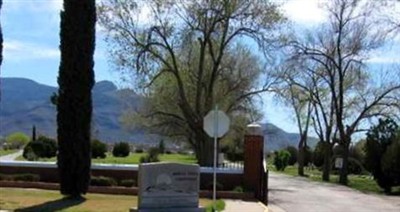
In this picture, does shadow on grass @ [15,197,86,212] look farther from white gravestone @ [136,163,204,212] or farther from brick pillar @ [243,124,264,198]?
brick pillar @ [243,124,264,198]

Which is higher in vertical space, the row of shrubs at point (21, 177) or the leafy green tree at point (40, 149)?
the leafy green tree at point (40, 149)

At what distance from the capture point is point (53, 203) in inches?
818

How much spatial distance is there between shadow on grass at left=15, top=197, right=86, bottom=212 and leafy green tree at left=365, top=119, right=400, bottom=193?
24.9 m

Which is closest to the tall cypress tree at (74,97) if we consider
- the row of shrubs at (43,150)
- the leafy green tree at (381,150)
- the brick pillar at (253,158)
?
the brick pillar at (253,158)

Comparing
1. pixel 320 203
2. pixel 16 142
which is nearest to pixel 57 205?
pixel 320 203

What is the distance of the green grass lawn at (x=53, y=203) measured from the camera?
64.0ft

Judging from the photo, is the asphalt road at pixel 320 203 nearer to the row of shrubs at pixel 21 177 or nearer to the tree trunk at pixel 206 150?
the tree trunk at pixel 206 150

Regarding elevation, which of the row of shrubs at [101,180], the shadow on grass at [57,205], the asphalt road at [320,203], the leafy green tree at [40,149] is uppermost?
the leafy green tree at [40,149]

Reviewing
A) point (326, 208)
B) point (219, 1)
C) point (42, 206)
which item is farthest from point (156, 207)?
point (219, 1)

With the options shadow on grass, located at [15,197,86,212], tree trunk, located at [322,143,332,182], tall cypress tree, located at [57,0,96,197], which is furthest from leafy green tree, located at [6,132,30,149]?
shadow on grass, located at [15,197,86,212]

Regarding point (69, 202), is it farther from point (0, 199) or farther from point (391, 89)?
point (391, 89)

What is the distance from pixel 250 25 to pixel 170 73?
296 inches

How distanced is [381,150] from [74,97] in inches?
1045

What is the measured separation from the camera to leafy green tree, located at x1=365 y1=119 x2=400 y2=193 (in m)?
43.4
